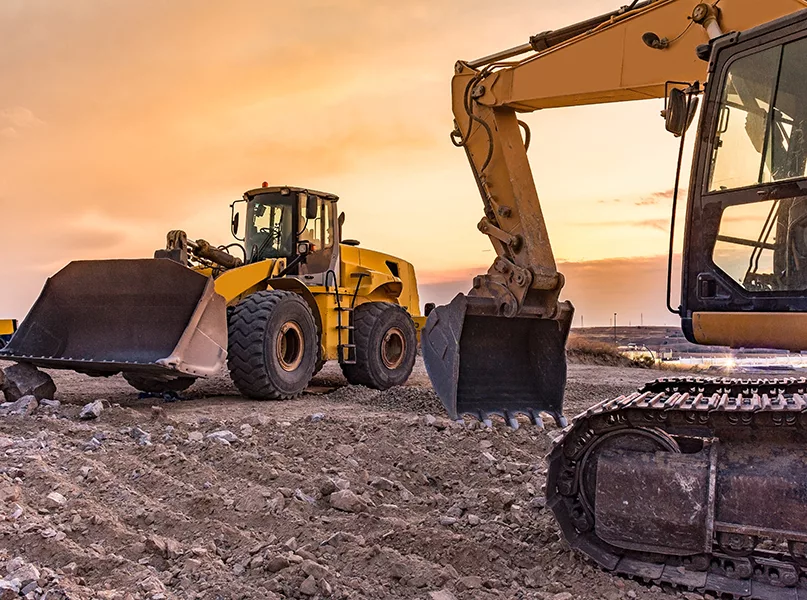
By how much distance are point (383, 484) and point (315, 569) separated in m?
1.47

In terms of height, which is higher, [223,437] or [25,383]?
[25,383]

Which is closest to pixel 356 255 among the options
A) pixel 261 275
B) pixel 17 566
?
pixel 261 275

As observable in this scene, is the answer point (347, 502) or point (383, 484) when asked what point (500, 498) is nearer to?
point (383, 484)

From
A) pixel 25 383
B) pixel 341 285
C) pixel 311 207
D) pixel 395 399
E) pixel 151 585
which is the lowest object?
pixel 151 585

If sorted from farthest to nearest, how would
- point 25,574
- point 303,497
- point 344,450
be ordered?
point 344,450
point 303,497
point 25,574

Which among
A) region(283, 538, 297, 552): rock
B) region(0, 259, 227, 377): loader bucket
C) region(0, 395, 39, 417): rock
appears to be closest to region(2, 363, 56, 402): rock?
region(0, 259, 227, 377): loader bucket

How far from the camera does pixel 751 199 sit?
13.3 feet

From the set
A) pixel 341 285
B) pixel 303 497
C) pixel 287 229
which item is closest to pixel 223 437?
pixel 303 497

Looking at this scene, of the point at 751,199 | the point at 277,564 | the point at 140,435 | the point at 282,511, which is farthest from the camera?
the point at 140,435

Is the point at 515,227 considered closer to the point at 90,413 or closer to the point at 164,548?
A: the point at 90,413

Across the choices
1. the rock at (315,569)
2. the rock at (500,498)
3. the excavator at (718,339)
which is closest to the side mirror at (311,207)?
the excavator at (718,339)

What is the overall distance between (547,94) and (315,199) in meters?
4.86

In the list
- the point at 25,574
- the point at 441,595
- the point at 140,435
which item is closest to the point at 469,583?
the point at 441,595

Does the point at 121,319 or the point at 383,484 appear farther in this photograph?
the point at 121,319
